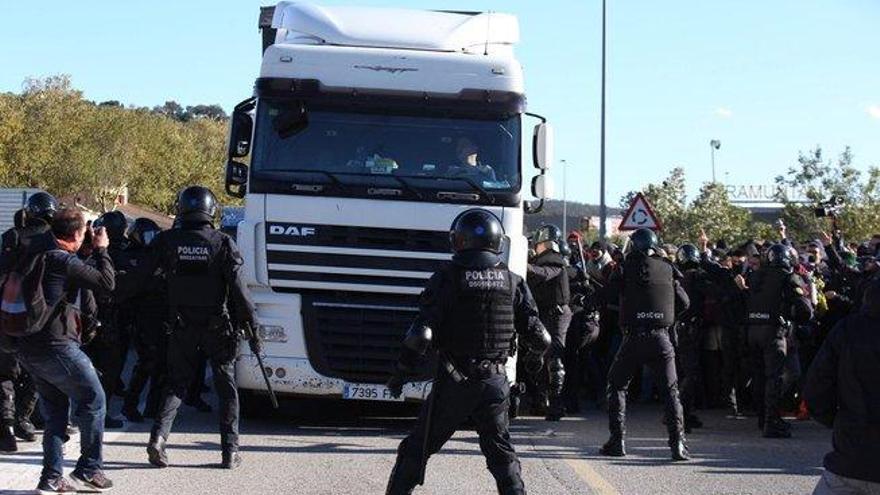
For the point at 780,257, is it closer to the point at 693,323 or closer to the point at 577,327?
the point at 693,323

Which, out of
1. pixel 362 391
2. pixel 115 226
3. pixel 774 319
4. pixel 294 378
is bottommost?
pixel 362 391

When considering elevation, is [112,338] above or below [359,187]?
below

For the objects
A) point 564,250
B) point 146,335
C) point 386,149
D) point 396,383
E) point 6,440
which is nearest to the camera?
point 396,383

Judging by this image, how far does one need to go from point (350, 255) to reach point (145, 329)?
2273 mm

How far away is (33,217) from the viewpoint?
A: 9.71 m

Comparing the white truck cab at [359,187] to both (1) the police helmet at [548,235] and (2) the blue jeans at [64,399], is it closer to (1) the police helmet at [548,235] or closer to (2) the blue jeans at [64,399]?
(1) the police helmet at [548,235]

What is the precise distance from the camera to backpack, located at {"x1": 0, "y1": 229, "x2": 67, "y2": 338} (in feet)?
26.9

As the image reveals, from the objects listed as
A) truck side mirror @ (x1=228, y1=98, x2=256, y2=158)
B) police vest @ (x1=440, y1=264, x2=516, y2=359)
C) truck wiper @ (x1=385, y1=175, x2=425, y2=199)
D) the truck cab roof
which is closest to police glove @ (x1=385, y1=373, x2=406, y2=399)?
police vest @ (x1=440, y1=264, x2=516, y2=359)

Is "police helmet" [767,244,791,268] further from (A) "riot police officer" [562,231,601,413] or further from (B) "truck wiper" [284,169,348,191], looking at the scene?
(B) "truck wiper" [284,169,348,191]

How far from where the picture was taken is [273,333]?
1153 cm

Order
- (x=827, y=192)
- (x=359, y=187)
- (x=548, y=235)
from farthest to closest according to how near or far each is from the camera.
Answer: (x=827, y=192) → (x=548, y=235) → (x=359, y=187)

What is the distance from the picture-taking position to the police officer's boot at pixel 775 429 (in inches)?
505

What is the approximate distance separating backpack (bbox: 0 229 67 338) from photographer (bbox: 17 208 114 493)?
0.08 feet

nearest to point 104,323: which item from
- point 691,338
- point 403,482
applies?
point 403,482
